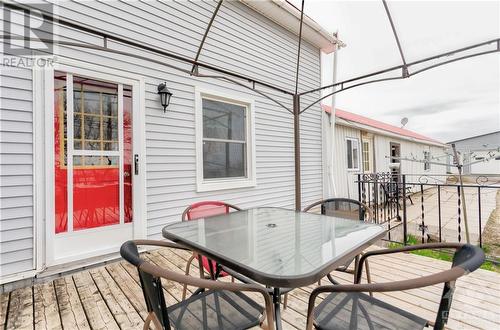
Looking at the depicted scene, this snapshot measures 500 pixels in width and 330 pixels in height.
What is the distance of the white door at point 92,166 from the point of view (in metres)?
2.81

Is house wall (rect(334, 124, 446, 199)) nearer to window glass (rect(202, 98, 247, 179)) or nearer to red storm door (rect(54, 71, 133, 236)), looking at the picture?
window glass (rect(202, 98, 247, 179))

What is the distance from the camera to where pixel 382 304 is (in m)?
1.35

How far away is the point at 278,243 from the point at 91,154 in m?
2.71

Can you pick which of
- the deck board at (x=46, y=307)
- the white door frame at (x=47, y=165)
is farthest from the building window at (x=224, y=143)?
the deck board at (x=46, y=307)

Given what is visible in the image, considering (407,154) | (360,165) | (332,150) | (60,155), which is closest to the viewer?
(60,155)

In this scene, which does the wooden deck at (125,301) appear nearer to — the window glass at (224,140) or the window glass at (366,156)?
the window glass at (224,140)

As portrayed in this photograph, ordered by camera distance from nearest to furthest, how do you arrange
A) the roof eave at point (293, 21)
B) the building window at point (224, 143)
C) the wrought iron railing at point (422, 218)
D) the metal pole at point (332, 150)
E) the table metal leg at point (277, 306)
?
the table metal leg at point (277, 306), the wrought iron railing at point (422, 218), the building window at point (224, 143), the roof eave at point (293, 21), the metal pole at point (332, 150)

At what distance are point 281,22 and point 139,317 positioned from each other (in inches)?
230

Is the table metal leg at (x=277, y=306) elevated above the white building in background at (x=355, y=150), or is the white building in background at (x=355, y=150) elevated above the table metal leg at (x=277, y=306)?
the white building in background at (x=355, y=150)

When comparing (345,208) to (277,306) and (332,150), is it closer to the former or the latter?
(277,306)

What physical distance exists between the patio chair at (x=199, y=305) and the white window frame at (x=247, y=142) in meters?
2.46

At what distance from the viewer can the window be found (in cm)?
766

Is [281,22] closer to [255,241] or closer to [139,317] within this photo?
[255,241]

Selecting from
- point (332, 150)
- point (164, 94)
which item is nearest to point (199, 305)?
point (164, 94)
